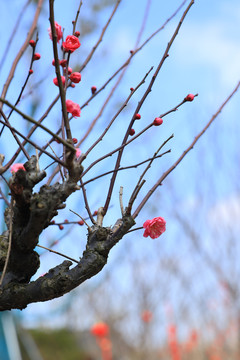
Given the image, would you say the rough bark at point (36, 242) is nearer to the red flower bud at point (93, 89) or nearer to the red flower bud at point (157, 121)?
the red flower bud at point (157, 121)

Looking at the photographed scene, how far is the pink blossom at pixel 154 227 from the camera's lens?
154cm

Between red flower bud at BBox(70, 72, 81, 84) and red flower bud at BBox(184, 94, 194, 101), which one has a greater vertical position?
red flower bud at BBox(70, 72, 81, 84)

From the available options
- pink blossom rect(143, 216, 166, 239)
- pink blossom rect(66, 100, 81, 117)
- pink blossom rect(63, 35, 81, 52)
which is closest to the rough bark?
pink blossom rect(143, 216, 166, 239)

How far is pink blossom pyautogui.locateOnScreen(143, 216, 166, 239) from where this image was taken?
5.05 feet

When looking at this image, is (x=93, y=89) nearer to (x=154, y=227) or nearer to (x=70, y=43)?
(x=70, y=43)

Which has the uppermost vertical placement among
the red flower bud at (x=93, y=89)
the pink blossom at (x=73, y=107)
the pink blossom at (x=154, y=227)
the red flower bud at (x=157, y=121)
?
the red flower bud at (x=93, y=89)

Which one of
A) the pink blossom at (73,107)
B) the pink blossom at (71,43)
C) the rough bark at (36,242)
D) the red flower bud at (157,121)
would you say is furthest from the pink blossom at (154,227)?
the pink blossom at (71,43)

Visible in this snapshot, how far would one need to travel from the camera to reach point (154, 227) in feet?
5.13

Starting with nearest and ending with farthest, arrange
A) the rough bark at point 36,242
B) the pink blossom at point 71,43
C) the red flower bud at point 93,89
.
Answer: the rough bark at point 36,242, the pink blossom at point 71,43, the red flower bud at point 93,89

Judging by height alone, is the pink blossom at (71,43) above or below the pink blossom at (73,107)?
above

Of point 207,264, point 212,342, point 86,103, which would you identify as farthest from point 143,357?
point 86,103

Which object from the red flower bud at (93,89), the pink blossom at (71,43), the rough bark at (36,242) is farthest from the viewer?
the red flower bud at (93,89)

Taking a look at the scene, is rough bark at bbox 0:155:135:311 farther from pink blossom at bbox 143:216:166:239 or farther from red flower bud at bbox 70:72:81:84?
red flower bud at bbox 70:72:81:84

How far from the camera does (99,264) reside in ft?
4.96
